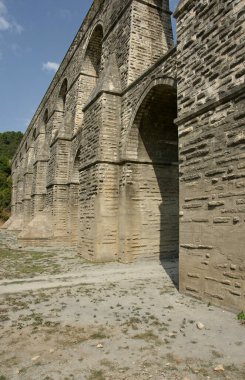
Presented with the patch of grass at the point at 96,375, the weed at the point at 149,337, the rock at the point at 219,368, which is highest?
the rock at the point at 219,368

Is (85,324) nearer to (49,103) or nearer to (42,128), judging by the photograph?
(49,103)

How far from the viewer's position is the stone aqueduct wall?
4.56 meters

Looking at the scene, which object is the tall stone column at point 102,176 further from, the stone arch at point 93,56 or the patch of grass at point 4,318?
the patch of grass at point 4,318

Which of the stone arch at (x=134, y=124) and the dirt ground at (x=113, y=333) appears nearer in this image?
the dirt ground at (x=113, y=333)

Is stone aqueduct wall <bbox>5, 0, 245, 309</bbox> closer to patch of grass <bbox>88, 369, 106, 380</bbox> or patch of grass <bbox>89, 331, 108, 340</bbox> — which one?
patch of grass <bbox>89, 331, 108, 340</bbox>

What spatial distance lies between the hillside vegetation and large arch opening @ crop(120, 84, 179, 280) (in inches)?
1298

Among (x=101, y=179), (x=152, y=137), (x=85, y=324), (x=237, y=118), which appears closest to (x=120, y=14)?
(x=152, y=137)

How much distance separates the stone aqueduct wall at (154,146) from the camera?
4.56 m

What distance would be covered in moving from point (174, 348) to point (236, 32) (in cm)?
452

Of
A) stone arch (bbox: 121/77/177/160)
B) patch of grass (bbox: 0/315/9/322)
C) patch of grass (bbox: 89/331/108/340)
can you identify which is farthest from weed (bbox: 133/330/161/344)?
stone arch (bbox: 121/77/177/160)

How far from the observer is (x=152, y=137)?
374 inches

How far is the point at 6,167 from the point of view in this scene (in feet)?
153

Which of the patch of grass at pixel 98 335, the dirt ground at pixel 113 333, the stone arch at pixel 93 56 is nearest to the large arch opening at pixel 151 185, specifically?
the dirt ground at pixel 113 333

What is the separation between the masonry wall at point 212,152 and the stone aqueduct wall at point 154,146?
0.02m
